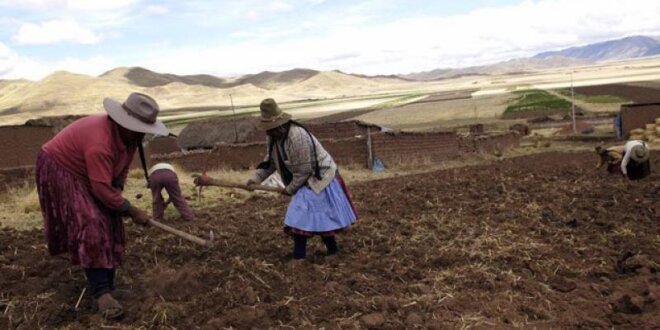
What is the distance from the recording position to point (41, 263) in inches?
221

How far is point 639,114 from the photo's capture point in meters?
19.1

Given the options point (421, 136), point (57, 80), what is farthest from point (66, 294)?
point (57, 80)

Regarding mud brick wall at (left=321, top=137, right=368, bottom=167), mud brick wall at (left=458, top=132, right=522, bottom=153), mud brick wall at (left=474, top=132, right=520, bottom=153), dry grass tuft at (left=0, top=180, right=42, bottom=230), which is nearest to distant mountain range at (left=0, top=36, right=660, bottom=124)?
mud brick wall at (left=474, top=132, right=520, bottom=153)

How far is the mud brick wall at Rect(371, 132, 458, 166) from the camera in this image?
1580 cm

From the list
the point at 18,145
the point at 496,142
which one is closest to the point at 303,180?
the point at 18,145

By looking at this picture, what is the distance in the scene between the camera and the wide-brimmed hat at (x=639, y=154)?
934cm

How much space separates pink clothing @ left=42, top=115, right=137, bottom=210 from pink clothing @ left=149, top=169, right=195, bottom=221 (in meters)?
3.61

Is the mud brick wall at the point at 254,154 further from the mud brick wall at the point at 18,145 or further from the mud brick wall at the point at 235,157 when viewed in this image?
the mud brick wall at the point at 18,145

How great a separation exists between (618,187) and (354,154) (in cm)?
760

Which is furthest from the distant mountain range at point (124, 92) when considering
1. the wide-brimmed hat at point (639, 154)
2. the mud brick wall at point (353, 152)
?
the wide-brimmed hat at point (639, 154)

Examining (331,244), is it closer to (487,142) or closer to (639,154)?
(639,154)

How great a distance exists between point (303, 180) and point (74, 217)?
67.3 inches

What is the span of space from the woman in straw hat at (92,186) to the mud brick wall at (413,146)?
37.3ft

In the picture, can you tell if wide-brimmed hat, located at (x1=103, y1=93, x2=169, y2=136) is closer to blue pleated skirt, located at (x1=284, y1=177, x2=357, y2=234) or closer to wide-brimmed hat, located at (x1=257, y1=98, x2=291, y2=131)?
wide-brimmed hat, located at (x1=257, y1=98, x2=291, y2=131)
